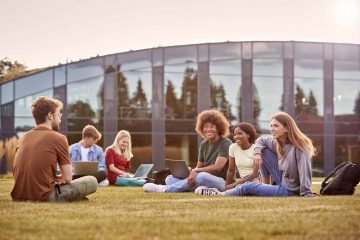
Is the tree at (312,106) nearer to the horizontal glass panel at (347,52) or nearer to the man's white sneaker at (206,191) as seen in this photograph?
the horizontal glass panel at (347,52)

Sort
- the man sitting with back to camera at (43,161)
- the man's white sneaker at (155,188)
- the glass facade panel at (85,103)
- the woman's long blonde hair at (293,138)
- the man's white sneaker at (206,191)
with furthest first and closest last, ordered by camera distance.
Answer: the glass facade panel at (85,103) < the man's white sneaker at (155,188) < the man's white sneaker at (206,191) < the woman's long blonde hair at (293,138) < the man sitting with back to camera at (43,161)

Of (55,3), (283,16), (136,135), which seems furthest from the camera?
(136,135)

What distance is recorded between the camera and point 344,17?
83.9ft

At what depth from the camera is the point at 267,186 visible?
10.3m

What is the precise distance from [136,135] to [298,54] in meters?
8.58

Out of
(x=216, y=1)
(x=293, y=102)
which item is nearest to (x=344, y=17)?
(x=216, y=1)

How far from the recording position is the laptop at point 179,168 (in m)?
12.6

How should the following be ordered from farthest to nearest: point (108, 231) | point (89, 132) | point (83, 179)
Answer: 1. point (89, 132)
2. point (83, 179)
3. point (108, 231)

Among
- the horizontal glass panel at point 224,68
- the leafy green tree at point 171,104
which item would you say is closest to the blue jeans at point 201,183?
the leafy green tree at point 171,104

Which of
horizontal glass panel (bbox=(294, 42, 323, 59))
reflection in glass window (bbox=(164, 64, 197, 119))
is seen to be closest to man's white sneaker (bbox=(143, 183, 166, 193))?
reflection in glass window (bbox=(164, 64, 197, 119))

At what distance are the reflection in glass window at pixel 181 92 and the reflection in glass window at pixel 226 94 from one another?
0.90 meters

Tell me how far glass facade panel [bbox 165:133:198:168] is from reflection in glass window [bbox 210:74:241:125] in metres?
1.90

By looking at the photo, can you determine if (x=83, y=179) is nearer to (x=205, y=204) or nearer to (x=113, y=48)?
(x=205, y=204)

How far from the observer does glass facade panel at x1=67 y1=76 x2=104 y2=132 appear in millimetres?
30969
